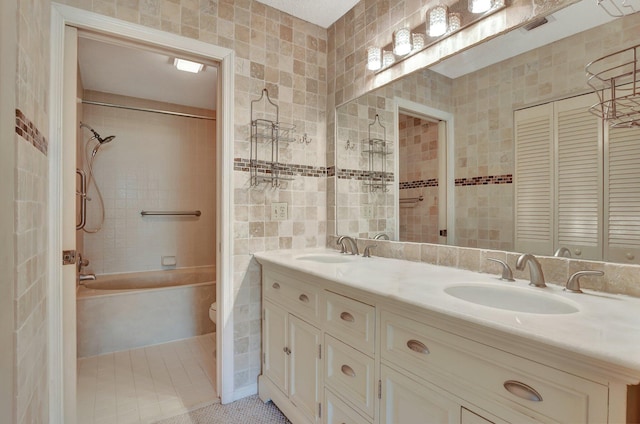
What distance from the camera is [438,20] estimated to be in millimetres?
1485

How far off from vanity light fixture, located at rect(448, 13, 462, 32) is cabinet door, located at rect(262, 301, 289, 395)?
5.45ft

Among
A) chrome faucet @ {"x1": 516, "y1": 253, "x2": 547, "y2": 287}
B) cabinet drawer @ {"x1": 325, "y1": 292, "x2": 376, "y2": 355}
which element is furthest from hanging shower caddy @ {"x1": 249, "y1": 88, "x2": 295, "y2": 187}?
chrome faucet @ {"x1": 516, "y1": 253, "x2": 547, "y2": 287}

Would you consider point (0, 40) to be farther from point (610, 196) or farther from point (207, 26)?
point (610, 196)

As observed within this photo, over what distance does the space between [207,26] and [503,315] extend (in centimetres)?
207

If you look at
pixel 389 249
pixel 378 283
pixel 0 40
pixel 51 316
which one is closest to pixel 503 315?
pixel 378 283

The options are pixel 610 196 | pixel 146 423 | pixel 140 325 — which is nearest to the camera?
pixel 610 196

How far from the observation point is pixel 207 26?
1.85m

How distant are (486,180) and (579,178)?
1.16ft

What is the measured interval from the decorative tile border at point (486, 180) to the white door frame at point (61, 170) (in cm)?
131

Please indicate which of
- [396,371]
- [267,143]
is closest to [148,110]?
[267,143]

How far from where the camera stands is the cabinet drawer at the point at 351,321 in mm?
1146

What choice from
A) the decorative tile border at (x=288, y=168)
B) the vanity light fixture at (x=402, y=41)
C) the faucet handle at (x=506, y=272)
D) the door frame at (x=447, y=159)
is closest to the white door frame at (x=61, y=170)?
the decorative tile border at (x=288, y=168)

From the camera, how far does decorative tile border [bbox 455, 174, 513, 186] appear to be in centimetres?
134

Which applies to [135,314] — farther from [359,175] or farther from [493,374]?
[493,374]
